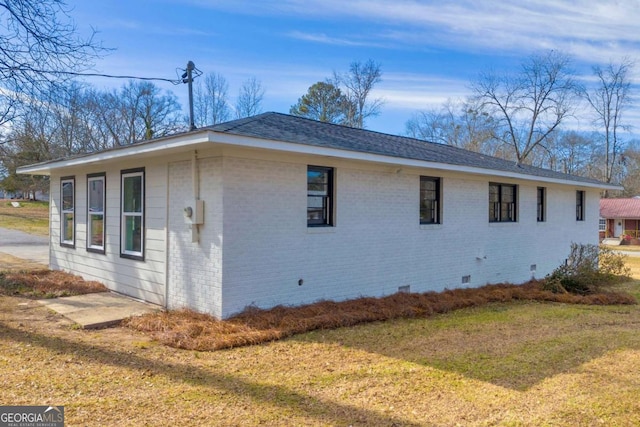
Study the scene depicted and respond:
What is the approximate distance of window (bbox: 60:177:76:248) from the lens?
1065 cm

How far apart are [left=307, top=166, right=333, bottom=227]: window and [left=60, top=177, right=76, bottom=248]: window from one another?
242 inches

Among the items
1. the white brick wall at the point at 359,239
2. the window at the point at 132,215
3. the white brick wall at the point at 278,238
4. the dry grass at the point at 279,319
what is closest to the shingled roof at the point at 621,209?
the white brick wall at the point at 359,239

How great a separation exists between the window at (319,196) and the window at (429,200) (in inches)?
108

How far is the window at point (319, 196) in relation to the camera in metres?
7.89

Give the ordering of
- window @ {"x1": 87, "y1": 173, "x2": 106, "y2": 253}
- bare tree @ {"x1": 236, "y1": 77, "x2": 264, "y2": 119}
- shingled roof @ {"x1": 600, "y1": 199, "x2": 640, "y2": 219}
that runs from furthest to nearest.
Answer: shingled roof @ {"x1": 600, "y1": 199, "x2": 640, "y2": 219}, bare tree @ {"x1": 236, "y1": 77, "x2": 264, "y2": 119}, window @ {"x1": 87, "y1": 173, "x2": 106, "y2": 253}

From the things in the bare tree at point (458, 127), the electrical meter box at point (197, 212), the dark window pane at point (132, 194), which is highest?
the bare tree at point (458, 127)

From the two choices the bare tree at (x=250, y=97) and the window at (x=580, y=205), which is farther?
the bare tree at (x=250, y=97)

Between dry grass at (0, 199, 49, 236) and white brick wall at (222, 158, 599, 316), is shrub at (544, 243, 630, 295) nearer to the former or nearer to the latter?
white brick wall at (222, 158, 599, 316)

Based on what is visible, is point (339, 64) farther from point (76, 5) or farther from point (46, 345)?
point (46, 345)

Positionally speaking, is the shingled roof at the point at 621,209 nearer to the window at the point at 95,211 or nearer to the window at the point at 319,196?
the window at the point at 319,196

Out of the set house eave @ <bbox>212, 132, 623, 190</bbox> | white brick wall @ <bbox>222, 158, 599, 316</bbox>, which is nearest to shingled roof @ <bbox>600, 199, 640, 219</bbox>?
white brick wall @ <bbox>222, 158, 599, 316</bbox>

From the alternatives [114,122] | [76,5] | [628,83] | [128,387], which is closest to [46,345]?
[128,387]

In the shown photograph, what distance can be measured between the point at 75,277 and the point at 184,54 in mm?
8805

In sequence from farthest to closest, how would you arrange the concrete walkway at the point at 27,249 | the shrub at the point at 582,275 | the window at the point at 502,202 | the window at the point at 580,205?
1. the window at the point at 580,205
2. the concrete walkway at the point at 27,249
3. the window at the point at 502,202
4. the shrub at the point at 582,275
